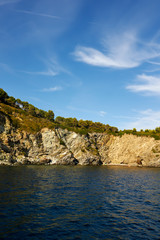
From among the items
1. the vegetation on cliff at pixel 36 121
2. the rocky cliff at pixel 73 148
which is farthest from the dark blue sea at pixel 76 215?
the vegetation on cliff at pixel 36 121

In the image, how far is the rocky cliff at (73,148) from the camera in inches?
3433

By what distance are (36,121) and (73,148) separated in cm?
3022

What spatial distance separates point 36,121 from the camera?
111 metres

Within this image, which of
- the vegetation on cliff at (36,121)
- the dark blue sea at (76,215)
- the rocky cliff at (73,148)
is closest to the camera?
the dark blue sea at (76,215)

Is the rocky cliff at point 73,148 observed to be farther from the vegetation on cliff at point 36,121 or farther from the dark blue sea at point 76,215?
the dark blue sea at point 76,215

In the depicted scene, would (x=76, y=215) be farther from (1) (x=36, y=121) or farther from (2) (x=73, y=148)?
(1) (x=36, y=121)

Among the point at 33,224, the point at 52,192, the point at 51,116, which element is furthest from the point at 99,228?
the point at 51,116

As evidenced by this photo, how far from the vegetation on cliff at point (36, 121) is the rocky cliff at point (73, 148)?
12.1ft

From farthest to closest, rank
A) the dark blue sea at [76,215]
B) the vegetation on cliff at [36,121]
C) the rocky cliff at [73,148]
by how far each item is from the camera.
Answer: the vegetation on cliff at [36,121], the rocky cliff at [73,148], the dark blue sea at [76,215]

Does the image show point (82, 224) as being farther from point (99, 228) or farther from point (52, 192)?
point (52, 192)

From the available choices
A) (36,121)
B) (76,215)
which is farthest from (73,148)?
(76,215)

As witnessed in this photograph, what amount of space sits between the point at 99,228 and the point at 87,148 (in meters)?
96.4

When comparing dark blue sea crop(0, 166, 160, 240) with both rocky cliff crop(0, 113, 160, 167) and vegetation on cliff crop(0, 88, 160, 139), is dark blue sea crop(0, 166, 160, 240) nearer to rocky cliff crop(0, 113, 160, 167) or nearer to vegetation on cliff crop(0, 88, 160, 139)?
rocky cliff crop(0, 113, 160, 167)

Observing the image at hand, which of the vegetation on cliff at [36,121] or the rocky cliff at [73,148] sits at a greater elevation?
the vegetation on cliff at [36,121]
